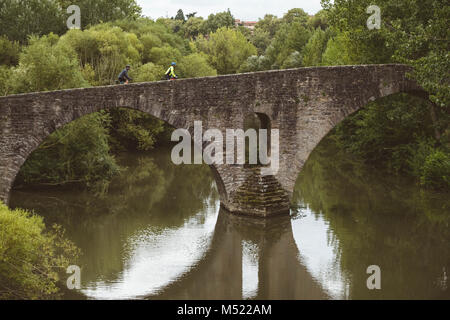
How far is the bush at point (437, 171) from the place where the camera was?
17.6m

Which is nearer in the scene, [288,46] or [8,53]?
[8,53]

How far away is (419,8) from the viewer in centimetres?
1702

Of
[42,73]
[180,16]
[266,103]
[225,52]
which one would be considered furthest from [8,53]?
[180,16]

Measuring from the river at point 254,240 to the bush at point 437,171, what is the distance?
0.59 meters

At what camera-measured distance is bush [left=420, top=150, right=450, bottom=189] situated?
57.7ft

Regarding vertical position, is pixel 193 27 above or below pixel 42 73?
above

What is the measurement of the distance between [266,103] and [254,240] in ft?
13.6

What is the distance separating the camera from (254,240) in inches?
544

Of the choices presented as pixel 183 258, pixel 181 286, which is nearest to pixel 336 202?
pixel 183 258
